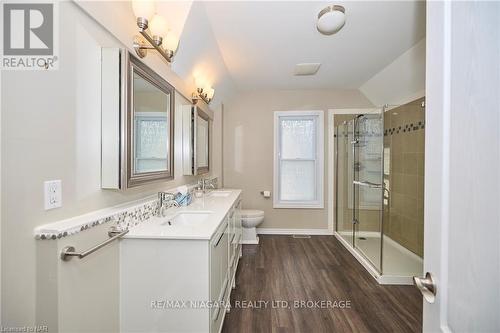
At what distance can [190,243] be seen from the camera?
124 centimetres

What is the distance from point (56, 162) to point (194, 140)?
160cm

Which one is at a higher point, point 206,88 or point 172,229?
point 206,88

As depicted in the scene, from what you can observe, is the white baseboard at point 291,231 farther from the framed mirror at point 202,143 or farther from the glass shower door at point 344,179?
the framed mirror at point 202,143

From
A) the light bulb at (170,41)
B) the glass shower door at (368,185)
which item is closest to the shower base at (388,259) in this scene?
the glass shower door at (368,185)

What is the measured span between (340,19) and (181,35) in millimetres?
1340

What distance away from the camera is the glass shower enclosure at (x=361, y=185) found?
9.20ft

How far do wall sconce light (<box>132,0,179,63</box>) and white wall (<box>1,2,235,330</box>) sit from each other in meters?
0.11

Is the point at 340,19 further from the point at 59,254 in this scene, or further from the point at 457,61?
the point at 59,254

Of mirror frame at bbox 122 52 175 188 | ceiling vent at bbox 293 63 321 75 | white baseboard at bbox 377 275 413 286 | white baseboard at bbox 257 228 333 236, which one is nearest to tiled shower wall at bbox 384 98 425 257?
white baseboard at bbox 377 275 413 286

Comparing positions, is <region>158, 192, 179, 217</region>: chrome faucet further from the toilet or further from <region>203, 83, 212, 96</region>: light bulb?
the toilet

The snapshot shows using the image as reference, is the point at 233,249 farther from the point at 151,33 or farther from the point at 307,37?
the point at 307,37

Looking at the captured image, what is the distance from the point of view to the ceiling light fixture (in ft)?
6.11

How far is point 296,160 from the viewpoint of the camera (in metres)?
4.02

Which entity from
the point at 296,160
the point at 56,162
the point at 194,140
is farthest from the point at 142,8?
the point at 296,160
